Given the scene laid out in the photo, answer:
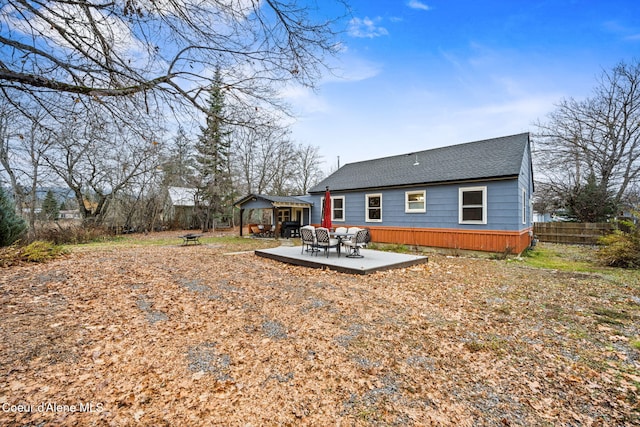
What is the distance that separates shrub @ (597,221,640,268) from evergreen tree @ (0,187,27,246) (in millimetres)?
19409

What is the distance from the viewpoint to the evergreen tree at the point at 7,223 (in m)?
8.96

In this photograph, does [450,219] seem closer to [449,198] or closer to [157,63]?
[449,198]

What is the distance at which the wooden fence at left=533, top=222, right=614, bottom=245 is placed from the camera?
45.4 feet

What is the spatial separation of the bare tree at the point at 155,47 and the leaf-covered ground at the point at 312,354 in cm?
328

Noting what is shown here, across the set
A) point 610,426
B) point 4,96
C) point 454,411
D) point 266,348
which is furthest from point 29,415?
point 4,96

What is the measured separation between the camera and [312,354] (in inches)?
124

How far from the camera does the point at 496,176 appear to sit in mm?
10172

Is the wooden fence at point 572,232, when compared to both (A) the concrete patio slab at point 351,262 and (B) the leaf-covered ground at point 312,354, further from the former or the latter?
(A) the concrete patio slab at point 351,262

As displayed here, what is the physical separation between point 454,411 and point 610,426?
1.15 meters

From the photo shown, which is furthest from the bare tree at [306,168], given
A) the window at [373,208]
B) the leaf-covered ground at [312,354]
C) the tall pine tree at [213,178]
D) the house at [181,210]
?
the leaf-covered ground at [312,354]

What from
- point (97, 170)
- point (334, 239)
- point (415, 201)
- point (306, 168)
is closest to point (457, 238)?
point (415, 201)

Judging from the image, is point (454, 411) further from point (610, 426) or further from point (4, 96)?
point (4, 96)

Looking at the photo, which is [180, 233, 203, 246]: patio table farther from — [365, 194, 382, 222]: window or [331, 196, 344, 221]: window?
[365, 194, 382, 222]: window

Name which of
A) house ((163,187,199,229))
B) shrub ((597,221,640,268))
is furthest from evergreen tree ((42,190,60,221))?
shrub ((597,221,640,268))
